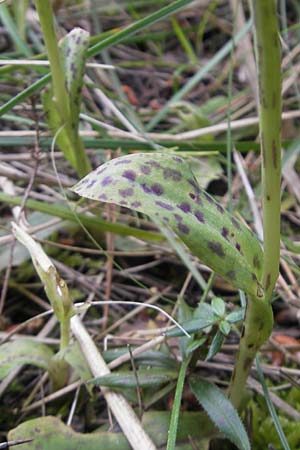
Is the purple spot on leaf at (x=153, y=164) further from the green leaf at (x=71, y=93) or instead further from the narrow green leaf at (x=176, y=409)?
the green leaf at (x=71, y=93)

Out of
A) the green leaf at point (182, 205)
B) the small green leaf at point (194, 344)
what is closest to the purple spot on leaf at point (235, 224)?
the green leaf at point (182, 205)

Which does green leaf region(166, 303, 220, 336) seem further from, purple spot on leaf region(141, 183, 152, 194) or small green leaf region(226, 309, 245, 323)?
purple spot on leaf region(141, 183, 152, 194)

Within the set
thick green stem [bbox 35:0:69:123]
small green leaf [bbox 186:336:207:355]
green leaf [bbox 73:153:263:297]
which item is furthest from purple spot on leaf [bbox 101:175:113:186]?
thick green stem [bbox 35:0:69:123]

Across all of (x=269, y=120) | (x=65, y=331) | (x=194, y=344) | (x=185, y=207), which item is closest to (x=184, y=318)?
(x=194, y=344)

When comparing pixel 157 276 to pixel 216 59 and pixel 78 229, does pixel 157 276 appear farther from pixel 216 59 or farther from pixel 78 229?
pixel 216 59

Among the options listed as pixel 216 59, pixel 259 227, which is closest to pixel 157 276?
pixel 259 227
